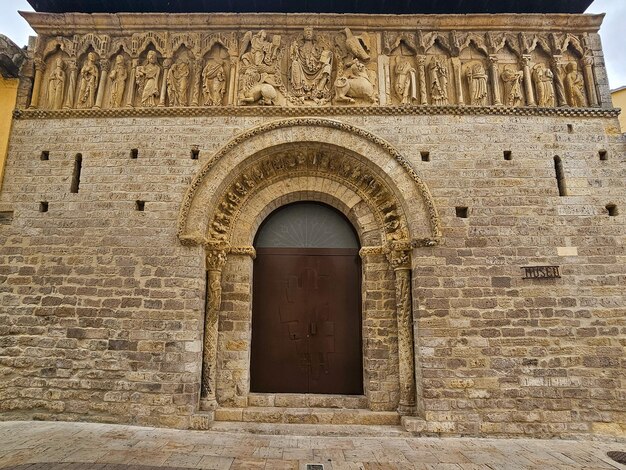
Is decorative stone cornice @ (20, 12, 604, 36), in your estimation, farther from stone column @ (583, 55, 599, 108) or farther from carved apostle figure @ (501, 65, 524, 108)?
carved apostle figure @ (501, 65, 524, 108)

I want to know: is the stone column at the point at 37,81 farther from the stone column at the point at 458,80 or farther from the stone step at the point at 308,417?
the stone column at the point at 458,80

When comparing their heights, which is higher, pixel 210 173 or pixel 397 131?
pixel 397 131

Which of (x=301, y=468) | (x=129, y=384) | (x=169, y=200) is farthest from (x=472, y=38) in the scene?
(x=129, y=384)

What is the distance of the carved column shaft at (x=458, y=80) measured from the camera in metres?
5.96

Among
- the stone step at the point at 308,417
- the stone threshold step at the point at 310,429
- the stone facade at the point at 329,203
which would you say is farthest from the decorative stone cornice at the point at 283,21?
the stone threshold step at the point at 310,429

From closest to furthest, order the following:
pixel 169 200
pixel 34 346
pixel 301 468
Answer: pixel 301 468
pixel 34 346
pixel 169 200

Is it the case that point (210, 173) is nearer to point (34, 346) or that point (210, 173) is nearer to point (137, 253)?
point (137, 253)

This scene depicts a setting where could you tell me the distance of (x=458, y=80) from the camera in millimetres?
6047

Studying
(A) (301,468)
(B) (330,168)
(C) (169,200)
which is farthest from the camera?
(B) (330,168)

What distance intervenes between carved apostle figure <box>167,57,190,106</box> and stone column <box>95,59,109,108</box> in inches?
41.6

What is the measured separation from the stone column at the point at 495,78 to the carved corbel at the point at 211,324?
4859 mm

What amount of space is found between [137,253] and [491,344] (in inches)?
202

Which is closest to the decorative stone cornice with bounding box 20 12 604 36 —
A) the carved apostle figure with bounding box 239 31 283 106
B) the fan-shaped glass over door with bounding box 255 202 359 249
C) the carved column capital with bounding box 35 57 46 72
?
the carved apostle figure with bounding box 239 31 283 106

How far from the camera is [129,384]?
16.8ft
